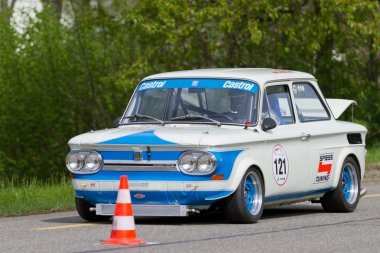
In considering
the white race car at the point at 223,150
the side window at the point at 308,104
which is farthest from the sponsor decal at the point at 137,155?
the side window at the point at 308,104

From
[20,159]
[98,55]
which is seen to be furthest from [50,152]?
[98,55]

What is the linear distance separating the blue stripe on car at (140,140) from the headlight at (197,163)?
0.20m

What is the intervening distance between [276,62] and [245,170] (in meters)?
19.1

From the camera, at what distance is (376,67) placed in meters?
32.6

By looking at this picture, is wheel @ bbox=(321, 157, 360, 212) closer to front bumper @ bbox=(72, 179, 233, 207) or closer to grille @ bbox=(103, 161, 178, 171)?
front bumper @ bbox=(72, 179, 233, 207)

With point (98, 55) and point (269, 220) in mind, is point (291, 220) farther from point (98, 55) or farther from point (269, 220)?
point (98, 55)

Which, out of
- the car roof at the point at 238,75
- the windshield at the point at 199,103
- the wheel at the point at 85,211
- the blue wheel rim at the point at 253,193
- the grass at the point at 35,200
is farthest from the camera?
the grass at the point at 35,200

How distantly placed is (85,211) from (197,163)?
1516mm

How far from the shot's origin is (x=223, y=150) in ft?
40.1

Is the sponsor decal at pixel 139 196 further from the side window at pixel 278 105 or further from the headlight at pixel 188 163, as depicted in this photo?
the side window at pixel 278 105

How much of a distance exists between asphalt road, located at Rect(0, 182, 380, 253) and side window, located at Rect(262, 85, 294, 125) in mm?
1105

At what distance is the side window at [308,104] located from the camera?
14.2m

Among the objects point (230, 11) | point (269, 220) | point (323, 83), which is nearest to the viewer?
point (269, 220)

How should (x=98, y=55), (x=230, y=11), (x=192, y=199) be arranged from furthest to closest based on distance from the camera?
(x=98, y=55) < (x=230, y=11) < (x=192, y=199)
